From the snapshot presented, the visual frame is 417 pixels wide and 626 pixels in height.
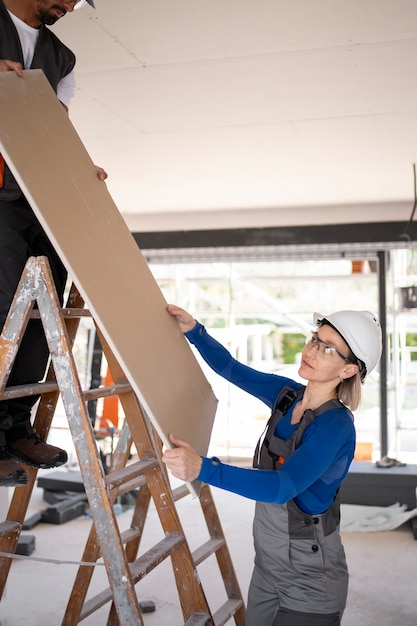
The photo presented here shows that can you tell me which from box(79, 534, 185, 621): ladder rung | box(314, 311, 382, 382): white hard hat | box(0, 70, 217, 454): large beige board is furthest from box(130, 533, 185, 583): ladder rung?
box(314, 311, 382, 382): white hard hat

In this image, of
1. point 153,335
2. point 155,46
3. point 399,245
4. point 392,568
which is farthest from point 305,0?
point 399,245

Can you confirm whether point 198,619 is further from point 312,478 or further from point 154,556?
point 312,478

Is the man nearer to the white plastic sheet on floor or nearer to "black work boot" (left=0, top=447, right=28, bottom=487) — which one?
"black work boot" (left=0, top=447, right=28, bottom=487)

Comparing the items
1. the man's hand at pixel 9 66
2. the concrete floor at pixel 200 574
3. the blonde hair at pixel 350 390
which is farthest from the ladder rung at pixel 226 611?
the man's hand at pixel 9 66

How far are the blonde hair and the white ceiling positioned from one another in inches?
60.6

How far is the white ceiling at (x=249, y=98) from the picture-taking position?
9.59 feet

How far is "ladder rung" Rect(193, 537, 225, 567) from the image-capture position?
262 cm

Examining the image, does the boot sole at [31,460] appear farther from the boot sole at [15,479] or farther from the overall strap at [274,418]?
the overall strap at [274,418]

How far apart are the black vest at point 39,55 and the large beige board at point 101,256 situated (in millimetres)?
124

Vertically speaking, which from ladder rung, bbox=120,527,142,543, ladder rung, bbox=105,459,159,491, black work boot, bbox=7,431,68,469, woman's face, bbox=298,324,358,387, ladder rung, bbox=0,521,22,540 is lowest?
ladder rung, bbox=120,527,142,543

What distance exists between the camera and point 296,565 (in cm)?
200

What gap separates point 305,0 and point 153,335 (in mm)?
1567

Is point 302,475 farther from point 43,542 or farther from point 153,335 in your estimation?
point 43,542

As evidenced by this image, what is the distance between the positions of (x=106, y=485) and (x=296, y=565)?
0.60 meters
